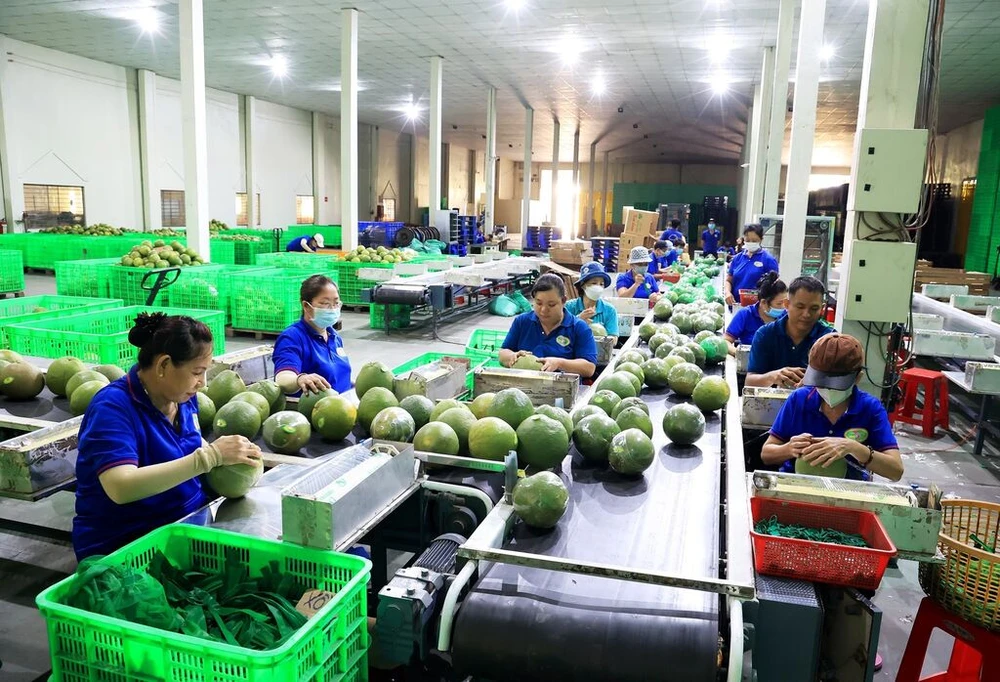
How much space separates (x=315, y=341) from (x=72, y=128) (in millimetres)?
15480

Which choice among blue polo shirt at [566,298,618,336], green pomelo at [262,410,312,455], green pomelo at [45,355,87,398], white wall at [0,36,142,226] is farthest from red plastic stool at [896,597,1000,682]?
white wall at [0,36,142,226]

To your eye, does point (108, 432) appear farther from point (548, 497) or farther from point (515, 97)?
point (515, 97)

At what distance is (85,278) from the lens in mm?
9469

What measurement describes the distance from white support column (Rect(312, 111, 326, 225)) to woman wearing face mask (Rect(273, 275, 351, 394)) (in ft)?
69.0

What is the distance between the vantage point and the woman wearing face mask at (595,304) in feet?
18.1

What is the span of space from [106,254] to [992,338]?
14.4 meters

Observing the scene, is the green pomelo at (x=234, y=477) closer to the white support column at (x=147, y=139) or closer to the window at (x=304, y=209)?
the white support column at (x=147, y=139)

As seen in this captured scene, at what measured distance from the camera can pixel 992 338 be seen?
6641 millimetres

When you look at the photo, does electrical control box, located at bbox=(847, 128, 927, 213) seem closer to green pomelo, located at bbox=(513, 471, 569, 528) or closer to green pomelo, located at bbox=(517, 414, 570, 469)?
green pomelo, located at bbox=(517, 414, 570, 469)

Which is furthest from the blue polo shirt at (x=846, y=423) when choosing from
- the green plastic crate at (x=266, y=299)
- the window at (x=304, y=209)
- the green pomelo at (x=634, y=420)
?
the window at (x=304, y=209)

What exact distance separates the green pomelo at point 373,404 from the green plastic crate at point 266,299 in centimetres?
654

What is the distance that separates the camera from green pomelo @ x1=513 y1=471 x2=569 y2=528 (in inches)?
79.4

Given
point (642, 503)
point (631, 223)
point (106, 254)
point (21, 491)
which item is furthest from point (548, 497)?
point (106, 254)

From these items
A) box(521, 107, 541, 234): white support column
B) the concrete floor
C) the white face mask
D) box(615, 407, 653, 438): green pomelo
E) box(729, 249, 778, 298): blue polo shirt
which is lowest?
the concrete floor
